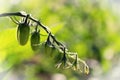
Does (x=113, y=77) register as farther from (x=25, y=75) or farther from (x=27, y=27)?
(x=27, y=27)

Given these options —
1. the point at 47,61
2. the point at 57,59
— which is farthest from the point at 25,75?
the point at 57,59

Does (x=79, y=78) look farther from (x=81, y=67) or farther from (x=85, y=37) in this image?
(x=81, y=67)

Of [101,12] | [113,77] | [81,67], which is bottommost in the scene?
[113,77]

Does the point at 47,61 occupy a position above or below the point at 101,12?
below

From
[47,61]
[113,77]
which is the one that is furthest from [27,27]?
[113,77]

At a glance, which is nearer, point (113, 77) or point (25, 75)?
point (25, 75)

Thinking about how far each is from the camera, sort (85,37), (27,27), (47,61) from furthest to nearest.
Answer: (85,37) → (47,61) → (27,27)

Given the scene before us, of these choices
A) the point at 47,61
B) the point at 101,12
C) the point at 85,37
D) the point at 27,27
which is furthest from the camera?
the point at 101,12
